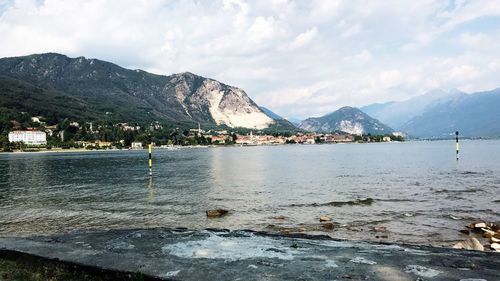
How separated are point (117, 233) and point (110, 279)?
8.38 m

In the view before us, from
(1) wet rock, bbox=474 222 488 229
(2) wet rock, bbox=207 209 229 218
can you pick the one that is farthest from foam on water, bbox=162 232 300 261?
(1) wet rock, bbox=474 222 488 229

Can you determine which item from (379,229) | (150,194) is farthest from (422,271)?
(150,194)

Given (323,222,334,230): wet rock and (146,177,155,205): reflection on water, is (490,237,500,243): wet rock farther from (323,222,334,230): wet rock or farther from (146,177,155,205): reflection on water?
(146,177,155,205): reflection on water

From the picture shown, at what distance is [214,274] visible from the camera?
42.1 feet

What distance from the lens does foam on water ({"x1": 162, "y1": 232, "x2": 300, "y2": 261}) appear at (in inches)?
607

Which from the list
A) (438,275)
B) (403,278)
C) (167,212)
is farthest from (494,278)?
(167,212)

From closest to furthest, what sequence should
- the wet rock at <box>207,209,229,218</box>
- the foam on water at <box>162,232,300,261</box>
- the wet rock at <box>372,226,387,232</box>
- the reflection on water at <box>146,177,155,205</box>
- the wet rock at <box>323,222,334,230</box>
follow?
the foam on water at <box>162,232,300,261</box> → the wet rock at <box>372,226,387,232</box> → the wet rock at <box>323,222,334,230</box> → the wet rock at <box>207,209,229,218</box> → the reflection on water at <box>146,177,155,205</box>

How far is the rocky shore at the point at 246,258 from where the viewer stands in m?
12.8

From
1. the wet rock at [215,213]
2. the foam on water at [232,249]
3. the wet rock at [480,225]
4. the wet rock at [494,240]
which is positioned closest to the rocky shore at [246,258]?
the foam on water at [232,249]

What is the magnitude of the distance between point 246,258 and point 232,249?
5.68ft

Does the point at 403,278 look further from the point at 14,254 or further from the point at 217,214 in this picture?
the point at 217,214

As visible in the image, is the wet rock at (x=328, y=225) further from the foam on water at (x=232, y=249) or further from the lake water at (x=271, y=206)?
the foam on water at (x=232, y=249)

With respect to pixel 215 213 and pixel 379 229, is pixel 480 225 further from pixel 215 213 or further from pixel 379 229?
pixel 215 213

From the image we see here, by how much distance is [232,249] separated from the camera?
1658 cm
